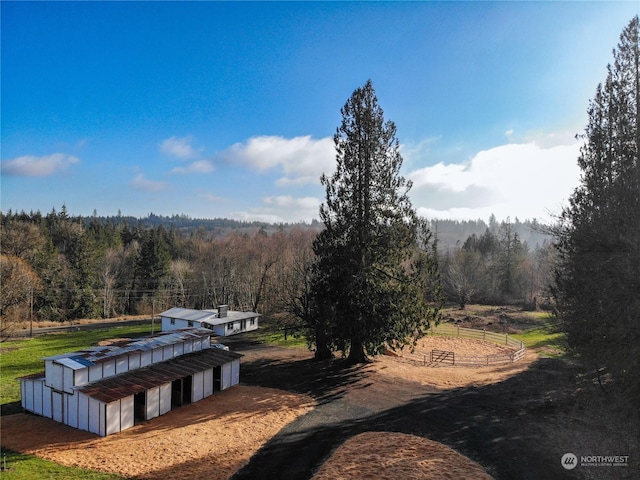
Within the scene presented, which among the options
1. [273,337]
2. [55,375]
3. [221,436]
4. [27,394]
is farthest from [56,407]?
[273,337]

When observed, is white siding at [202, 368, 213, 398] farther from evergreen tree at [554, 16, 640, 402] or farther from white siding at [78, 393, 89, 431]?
evergreen tree at [554, 16, 640, 402]

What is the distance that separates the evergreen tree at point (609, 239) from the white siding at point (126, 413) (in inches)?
803

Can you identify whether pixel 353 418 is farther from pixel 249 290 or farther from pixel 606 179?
pixel 249 290

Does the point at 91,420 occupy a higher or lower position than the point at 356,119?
lower

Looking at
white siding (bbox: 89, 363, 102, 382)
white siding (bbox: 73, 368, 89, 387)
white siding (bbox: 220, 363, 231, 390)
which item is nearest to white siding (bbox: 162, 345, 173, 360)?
white siding (bbox: 220, 363, 231, 390)

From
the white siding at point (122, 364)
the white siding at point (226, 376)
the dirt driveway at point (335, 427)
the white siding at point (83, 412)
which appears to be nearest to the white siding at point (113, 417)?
the dirt driveway at point (335, 427)

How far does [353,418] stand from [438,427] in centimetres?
381

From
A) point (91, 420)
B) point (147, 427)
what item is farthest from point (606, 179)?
point (91, 420)

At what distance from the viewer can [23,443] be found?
52.6 ft

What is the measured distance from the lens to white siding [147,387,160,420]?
1886 centimetres

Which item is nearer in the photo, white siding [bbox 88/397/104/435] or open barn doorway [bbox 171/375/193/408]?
white siding [bbox 88/397/104/435]

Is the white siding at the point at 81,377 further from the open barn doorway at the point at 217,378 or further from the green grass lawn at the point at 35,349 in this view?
the green grass lawn at the point at 35,349

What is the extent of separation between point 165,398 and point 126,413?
7.40 ft

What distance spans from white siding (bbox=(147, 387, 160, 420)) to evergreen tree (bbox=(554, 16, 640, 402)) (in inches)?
790
